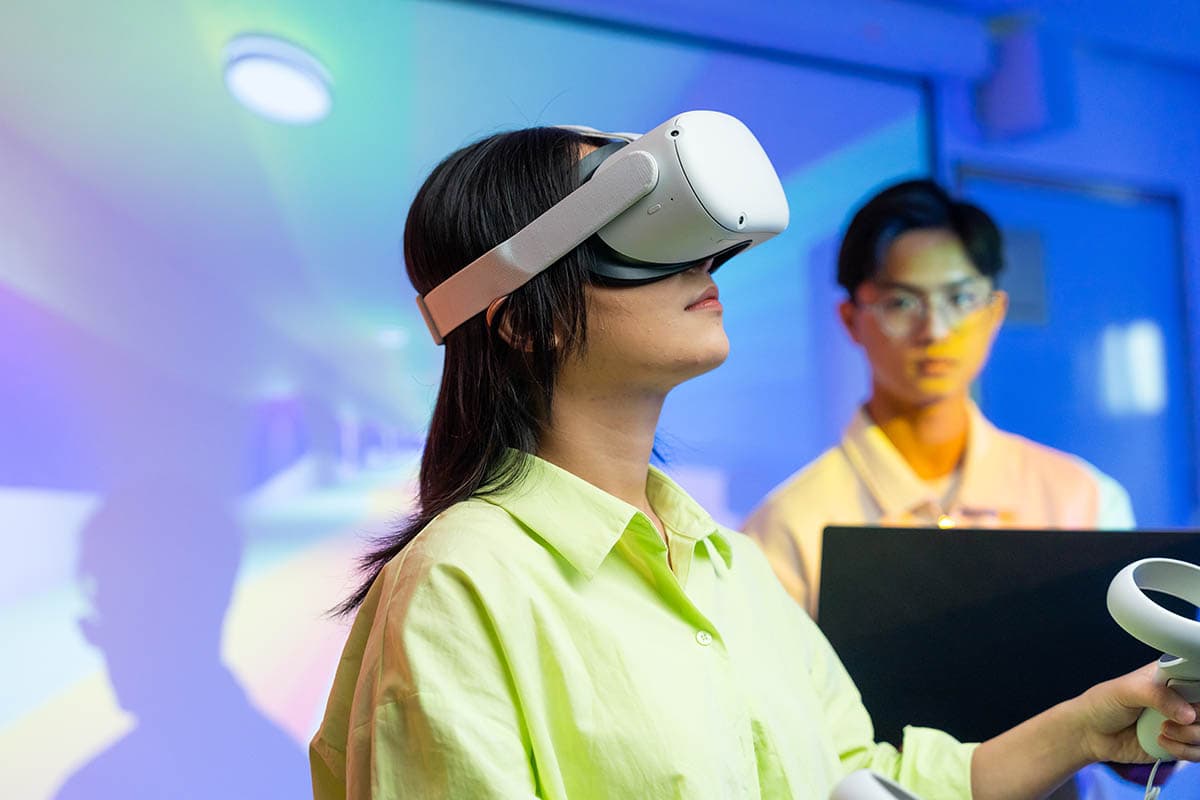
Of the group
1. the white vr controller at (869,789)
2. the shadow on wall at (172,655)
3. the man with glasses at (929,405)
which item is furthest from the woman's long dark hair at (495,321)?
the man with glasses at (929,405)

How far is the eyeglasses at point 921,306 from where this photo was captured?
253cm

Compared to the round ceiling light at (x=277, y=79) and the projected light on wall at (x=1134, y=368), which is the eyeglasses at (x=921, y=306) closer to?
the projected light on wall at (x=1134, y=368)

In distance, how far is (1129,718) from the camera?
3.96 ft

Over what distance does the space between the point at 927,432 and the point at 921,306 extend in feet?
0.93

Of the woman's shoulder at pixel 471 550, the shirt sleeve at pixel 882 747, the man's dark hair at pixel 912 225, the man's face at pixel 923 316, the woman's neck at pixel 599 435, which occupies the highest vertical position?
the man's dark hair at pixel 912 225

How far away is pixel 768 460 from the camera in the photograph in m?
2.88

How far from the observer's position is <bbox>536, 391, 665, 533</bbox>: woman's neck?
4.14 ft

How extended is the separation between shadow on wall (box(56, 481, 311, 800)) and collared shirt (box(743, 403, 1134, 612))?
41.5 inches

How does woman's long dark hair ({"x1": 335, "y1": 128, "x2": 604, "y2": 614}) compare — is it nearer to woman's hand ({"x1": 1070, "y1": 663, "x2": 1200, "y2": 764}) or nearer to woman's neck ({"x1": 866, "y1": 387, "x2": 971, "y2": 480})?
woman's hand ({"x1": 1070, "y1": 663, "x2": 1200, "y2": 764})

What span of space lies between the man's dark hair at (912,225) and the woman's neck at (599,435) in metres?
1.42

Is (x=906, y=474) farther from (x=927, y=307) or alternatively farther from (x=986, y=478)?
(x=927, y=307)

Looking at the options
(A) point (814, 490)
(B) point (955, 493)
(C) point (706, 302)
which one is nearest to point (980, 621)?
(C) point (706, 302)

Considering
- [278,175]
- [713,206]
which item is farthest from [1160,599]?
[278,175]

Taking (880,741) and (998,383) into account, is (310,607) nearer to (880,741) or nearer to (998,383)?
(880,741)
